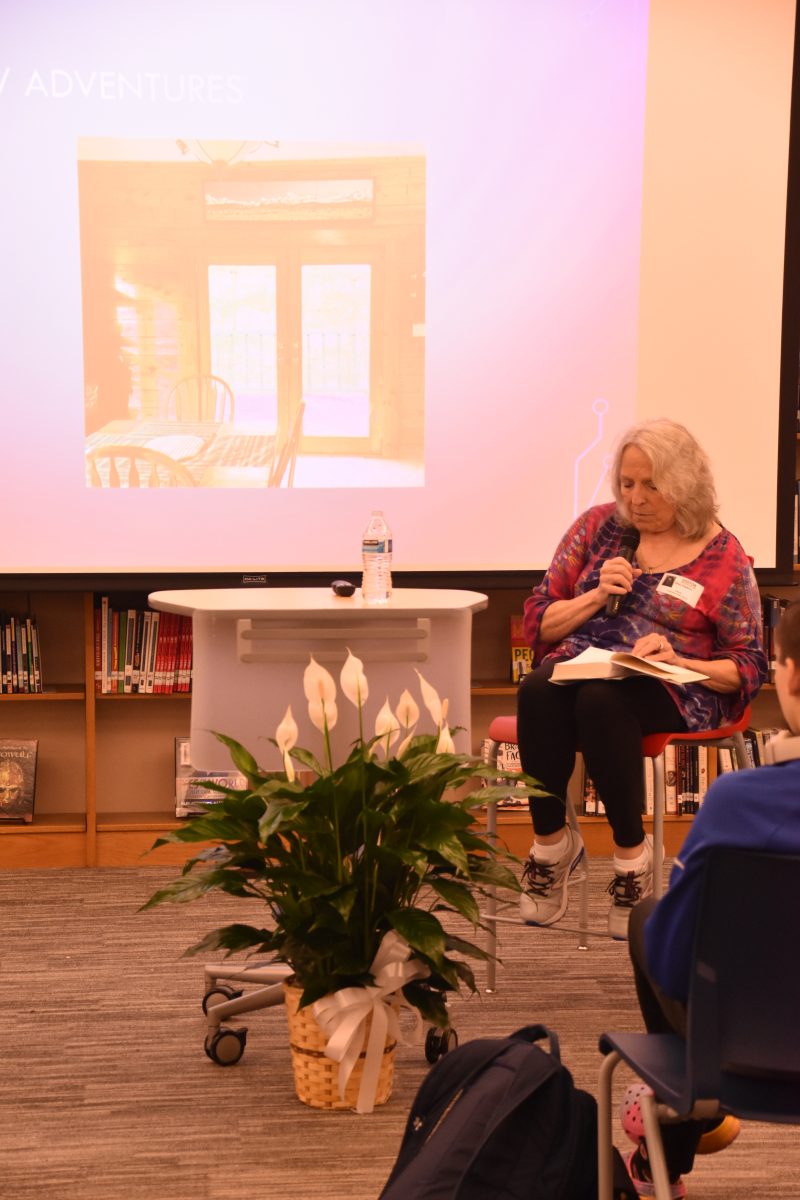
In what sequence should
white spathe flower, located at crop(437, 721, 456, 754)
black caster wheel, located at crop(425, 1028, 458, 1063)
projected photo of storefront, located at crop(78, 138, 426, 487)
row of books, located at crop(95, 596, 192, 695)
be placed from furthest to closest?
1. row of books, located at crop(95, 596, 192, 695)
2. projected photo of storefront, located at crop(78, 138, 426, 487)
3. black caster wheel, located at crop(425, 1028, 458, 1063)
4. white spathe flower, located at crop(437, 721, 456, 754)

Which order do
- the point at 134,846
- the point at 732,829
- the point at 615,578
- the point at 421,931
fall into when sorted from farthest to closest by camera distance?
the point at 134,846
the point at 615,578
the point at 421,931
the point at 732,829

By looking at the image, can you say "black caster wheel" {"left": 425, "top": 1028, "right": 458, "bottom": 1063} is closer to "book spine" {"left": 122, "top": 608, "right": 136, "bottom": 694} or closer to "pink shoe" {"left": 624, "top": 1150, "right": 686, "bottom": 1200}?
"pink shoe" {"left": 624, "top": 1150, "right": 686, "bottom": 1200}

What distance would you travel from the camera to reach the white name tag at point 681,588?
9.88ft

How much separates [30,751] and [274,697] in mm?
1484

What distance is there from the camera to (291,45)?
3.89 metres

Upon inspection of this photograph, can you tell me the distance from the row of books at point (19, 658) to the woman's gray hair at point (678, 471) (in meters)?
1.90

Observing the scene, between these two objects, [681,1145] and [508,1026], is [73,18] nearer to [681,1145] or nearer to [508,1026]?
[508,1026]

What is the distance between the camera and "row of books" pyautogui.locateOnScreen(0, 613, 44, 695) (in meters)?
4.01

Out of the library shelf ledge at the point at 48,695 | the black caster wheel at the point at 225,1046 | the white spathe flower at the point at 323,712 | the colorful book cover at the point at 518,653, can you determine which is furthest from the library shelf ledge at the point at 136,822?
the white spathe flower at the point at 323,712

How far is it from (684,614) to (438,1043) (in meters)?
1.11

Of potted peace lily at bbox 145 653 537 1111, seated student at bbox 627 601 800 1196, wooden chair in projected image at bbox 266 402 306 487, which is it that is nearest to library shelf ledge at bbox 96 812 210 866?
wooden chair in projected image at bbox 266 402 306 487

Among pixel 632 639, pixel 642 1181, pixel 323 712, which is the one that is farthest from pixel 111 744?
pixel 642 1181

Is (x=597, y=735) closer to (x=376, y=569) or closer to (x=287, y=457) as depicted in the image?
(x=376, y=569)

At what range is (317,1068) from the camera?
2395mm
